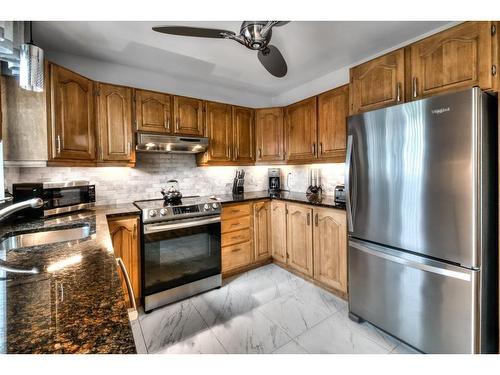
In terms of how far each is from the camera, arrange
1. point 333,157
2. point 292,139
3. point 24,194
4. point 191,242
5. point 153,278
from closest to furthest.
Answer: point 24,194 → point 153,278 → point 191,242 → point 333,157 → point 292,139

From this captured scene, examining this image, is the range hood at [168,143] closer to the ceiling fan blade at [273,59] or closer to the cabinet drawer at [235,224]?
the cabinet drawer at [235,224]

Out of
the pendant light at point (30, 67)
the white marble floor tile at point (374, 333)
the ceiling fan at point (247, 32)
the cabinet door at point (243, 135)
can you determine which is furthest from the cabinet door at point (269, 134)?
the pendant light at point (30, 67)

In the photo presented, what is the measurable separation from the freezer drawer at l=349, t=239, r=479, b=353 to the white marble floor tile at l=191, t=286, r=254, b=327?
0.99m

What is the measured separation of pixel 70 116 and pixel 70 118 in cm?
2

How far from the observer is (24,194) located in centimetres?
164

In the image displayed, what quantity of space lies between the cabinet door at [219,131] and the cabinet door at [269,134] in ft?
1.50

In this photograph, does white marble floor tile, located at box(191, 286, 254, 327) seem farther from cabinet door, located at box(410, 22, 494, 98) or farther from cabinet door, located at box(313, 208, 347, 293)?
cabinet door, located at box(410, 22, 494, 98)

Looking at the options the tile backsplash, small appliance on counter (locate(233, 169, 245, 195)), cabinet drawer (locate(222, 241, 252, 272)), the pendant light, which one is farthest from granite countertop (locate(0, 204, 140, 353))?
small appliance on counter (locate(233, 169, 245, 195))

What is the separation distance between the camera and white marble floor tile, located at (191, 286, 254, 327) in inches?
78.3

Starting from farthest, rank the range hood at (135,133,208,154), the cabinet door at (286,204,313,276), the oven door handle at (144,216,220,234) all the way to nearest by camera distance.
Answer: the cabinet door at (286,204,313,276) < the range hood at (135,133,208,154) < the oven door handle at (144,216,220,234)

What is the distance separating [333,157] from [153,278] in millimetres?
2198

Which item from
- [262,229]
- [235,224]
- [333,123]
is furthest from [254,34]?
[262,229]
